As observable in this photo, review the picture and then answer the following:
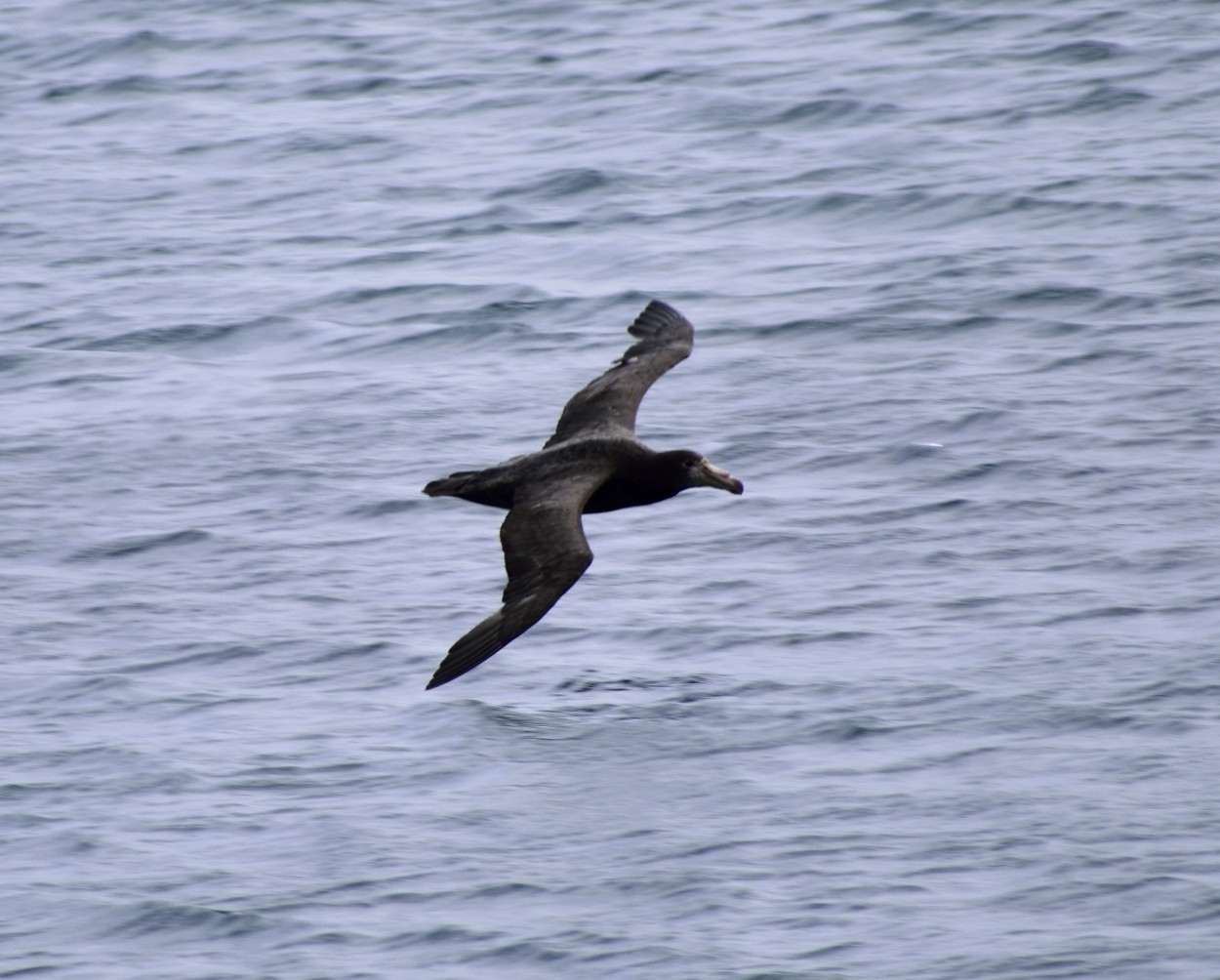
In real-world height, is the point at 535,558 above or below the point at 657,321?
below

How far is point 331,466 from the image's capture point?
14.8 metres

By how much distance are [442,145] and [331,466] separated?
7214 millimetres

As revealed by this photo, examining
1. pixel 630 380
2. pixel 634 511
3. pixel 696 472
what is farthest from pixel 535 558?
pixel 634 511

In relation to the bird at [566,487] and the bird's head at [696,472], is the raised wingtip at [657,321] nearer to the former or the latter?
the bird at [566,487]

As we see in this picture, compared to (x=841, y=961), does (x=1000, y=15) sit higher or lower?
higher

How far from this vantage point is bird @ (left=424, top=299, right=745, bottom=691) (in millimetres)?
10445

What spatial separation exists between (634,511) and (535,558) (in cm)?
321

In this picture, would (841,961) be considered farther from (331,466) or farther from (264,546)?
(331,466)

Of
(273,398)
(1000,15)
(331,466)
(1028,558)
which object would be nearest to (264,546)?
(331,466)

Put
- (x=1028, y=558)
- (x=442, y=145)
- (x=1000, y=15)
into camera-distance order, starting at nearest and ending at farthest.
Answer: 1. (x=1028, y=558)
2. (x=442, y=145)
3. (x=1000, y=15)

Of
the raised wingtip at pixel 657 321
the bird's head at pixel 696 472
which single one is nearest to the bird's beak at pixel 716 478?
the bird's head at pixel 696 472

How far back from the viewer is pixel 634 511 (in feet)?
46.0

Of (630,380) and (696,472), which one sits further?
(630,380)

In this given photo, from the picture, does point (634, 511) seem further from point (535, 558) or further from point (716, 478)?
point (535, 558)
